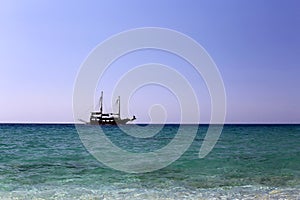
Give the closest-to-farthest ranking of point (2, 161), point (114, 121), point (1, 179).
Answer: point (1, 179) < point (2, 161) < point (114, 121)

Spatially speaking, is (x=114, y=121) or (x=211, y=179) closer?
(x=211, y=179)

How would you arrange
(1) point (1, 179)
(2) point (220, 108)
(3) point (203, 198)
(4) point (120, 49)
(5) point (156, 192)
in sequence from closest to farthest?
1. (3) point (203, 198)
2. (5) point (156, 192)
3. (1) point (1, 179)
4. (4) point (120, 49)
5. (2) point (220, 108)

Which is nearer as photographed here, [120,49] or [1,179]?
[1,179]

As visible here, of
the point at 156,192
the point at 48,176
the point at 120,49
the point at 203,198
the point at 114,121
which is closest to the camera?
the point at 203,198

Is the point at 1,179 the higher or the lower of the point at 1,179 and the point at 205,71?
the lower

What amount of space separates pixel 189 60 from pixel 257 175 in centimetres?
548

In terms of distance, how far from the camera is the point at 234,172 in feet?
52.5

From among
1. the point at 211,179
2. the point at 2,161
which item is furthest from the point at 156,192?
the point at 2,161

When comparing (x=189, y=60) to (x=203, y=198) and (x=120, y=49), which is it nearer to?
(x=120, y=49)

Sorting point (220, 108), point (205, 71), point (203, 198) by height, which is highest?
point (205, 71)

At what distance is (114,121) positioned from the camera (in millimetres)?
100750

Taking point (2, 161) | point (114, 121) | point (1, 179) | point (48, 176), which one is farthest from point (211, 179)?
point (114, 121)

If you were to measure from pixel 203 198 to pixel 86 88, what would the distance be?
7745 mm

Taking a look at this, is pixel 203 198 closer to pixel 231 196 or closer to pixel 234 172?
pixel 231 196
